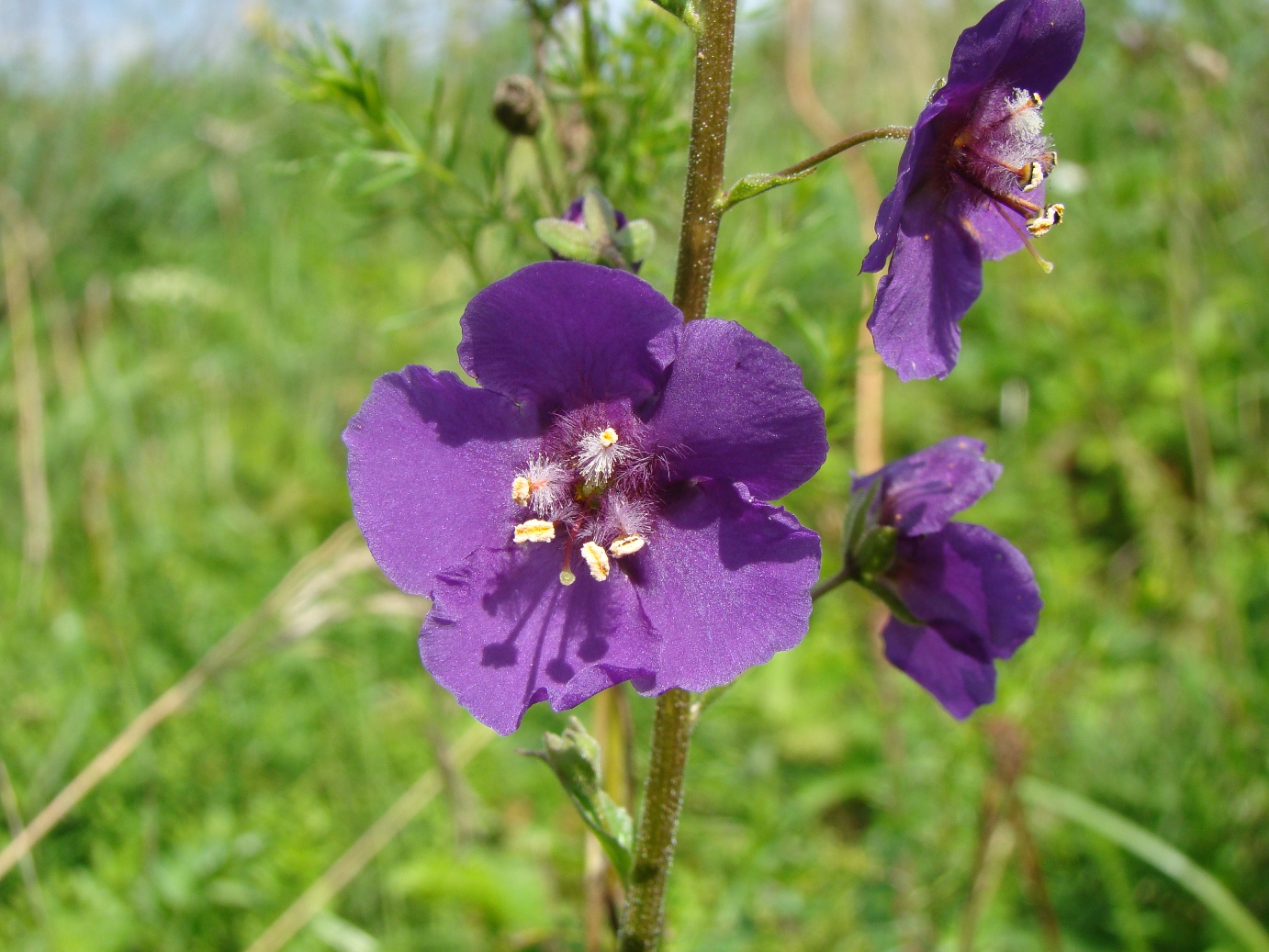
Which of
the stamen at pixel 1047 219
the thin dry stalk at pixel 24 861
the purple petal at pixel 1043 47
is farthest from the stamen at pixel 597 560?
the thin dry stalk at pixel 24 861

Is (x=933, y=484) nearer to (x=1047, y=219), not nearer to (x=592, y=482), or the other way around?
(x=1047, y=219)

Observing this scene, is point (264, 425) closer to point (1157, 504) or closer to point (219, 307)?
point (219, 307)

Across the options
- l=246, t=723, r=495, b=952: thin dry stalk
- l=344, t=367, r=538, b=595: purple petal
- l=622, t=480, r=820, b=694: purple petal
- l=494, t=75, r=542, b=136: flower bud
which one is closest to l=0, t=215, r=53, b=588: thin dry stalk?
l=246, t=723, r=495, b=952: thin dry stalk

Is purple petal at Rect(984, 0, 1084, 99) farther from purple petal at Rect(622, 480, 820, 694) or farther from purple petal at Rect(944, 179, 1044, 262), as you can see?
purple petal at Rect(622, 480, 820, 694)

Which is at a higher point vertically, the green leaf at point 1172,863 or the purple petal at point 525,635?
the purple petal at point 525,635

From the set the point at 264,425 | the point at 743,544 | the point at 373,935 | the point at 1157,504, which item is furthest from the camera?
the point at 264,425

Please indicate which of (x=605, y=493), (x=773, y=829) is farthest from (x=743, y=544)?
(x=773, y=829)

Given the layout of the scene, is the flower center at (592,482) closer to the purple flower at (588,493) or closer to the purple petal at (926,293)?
the purple flower at (588,493)
